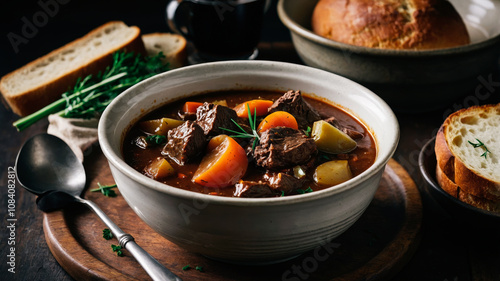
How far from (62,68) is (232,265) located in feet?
9.34

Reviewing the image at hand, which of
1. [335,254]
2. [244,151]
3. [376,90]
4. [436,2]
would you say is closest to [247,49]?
[376,90]

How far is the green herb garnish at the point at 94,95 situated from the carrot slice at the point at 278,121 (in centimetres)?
140

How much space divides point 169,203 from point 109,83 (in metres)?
2.13

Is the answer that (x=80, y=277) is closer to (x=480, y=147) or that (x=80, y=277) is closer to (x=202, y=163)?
(x=202, y=163)

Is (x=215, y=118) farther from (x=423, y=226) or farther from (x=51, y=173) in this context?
(x=423, y=226)

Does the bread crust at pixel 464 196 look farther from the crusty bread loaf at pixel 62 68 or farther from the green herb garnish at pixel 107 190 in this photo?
the crusty bread loaf at pixel 62 68

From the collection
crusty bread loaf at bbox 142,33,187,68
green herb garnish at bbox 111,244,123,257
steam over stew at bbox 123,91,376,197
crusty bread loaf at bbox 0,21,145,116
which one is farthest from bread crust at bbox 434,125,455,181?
crusty bread loaf at bbox 0,21,145,116

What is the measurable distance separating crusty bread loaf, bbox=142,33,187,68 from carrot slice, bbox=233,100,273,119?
5.97 feet

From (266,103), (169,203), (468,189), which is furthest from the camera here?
(266,103)

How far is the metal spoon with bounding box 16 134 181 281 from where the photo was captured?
2.86 meters

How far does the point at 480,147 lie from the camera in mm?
3119

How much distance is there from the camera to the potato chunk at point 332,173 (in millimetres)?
2512

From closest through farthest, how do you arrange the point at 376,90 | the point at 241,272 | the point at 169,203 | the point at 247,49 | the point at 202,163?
the point at 169,203 → the point at 241,272 → the point at 202,163 → the point at 376,90 → the point at 247,49

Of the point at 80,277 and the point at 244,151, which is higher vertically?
the point at 244,151
